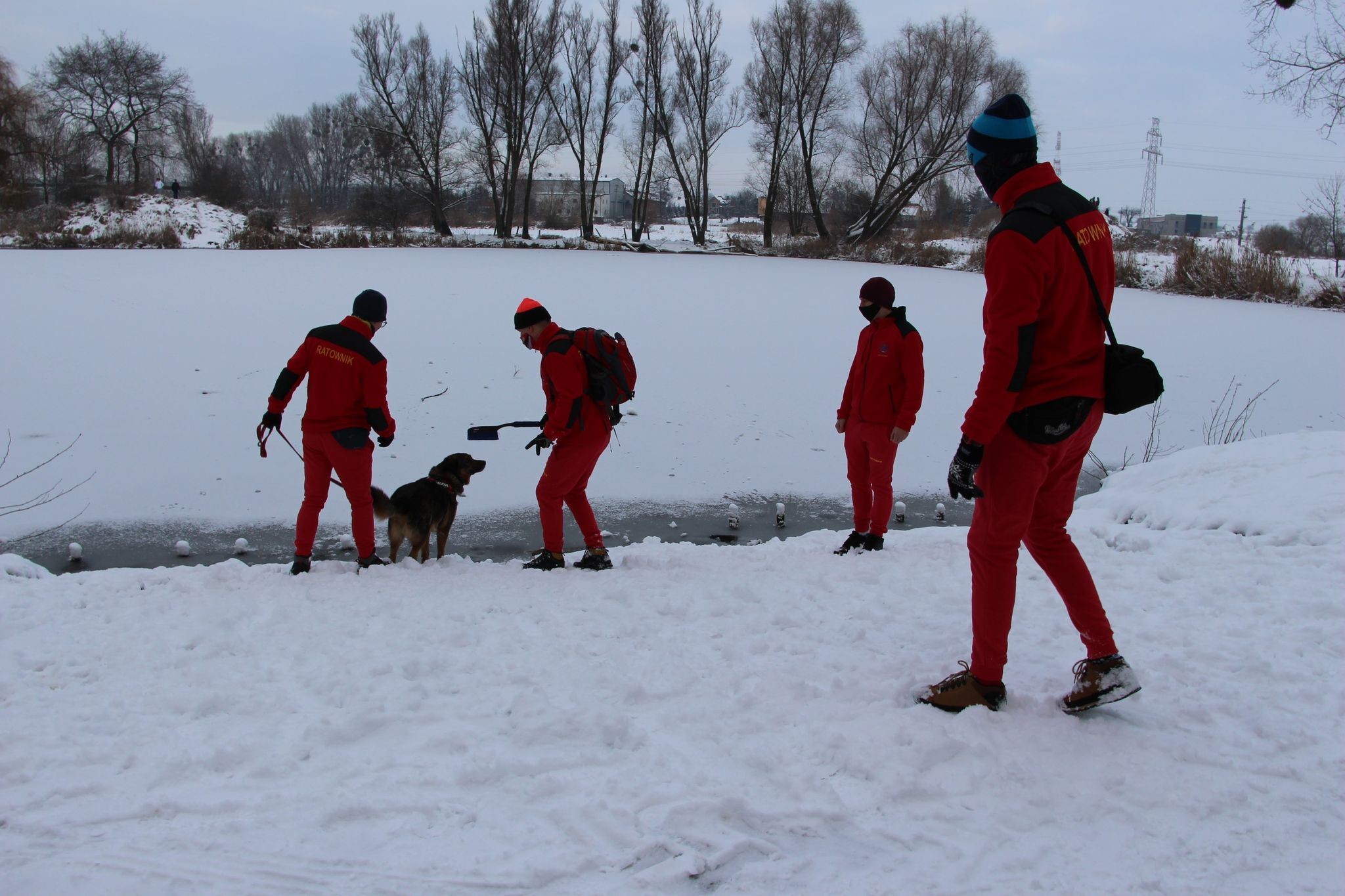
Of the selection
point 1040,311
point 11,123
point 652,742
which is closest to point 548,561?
point 652,742

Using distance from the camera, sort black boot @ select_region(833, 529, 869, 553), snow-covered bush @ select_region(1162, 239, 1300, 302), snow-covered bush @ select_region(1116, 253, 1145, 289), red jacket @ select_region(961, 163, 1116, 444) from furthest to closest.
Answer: snow-covered bush @ select_region(1116, 253, 1145, 289), snow-covered bush @ select_region(1162, 239, 1300, 302), black boot @ select_region(833, 529, 869, 553), red jacket @ select_region(961, 163, 1116, 444)

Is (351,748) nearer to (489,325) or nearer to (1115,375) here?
(1115,375)

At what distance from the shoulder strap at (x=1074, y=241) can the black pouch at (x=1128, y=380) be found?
0.08 meters

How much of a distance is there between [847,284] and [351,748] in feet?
58.3

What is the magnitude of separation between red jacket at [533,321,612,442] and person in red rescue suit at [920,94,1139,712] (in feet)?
7.81

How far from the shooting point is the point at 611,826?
209 centimetres

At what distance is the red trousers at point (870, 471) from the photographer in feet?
15.6

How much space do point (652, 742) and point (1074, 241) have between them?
2.04 metres

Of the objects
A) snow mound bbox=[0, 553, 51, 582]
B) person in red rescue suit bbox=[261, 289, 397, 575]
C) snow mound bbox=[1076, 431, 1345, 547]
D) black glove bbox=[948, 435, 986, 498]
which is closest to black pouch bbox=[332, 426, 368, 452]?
person in red rescue suit bbox=[261, 289, 397, 575]

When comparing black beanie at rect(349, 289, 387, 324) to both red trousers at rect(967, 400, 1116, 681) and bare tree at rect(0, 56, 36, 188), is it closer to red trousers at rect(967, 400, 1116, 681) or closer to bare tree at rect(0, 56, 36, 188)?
red trousers at rect(967, 400, 1116, 681)

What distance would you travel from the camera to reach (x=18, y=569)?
436cm

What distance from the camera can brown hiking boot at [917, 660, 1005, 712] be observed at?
2.58 meters

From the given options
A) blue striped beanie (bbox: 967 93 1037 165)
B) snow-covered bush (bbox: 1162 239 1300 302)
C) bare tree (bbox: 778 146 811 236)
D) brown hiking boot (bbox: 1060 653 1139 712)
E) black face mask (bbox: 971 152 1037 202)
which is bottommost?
brown hiking boot (bbox: 1060 653 1139 712)

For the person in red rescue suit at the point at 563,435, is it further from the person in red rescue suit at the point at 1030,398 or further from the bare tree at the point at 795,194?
the bare tree at the point at 795,194
